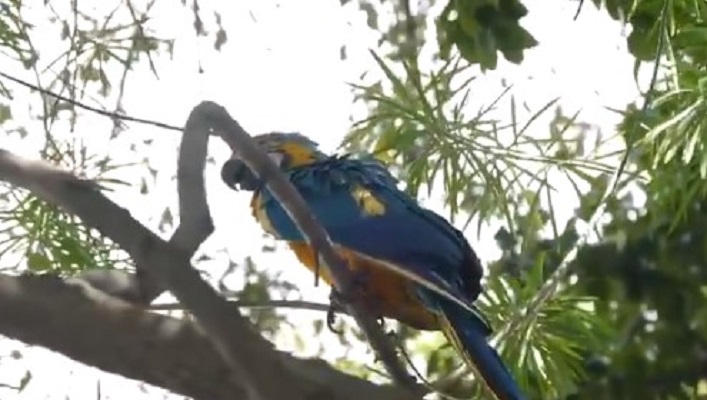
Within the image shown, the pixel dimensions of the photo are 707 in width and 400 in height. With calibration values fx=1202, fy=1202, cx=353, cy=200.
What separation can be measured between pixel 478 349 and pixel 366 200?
7.0 inches

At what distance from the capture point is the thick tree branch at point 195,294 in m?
0.43

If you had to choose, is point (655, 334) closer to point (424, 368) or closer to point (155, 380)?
point (424, 368)

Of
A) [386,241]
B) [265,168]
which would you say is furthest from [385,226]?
[265,168]

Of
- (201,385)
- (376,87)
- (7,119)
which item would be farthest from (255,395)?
(7,119)

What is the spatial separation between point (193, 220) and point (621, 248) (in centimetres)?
62

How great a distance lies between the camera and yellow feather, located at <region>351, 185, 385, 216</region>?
2.54ft

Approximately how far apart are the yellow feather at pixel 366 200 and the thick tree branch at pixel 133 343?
0.31m

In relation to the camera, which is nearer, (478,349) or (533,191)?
(478,349)

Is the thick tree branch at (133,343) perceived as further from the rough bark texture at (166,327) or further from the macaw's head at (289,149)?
the macaw's head at (289,149)

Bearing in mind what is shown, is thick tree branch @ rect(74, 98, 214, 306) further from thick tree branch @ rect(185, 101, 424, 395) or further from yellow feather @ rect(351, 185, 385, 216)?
yellow feather @ rect(351, 185, 385, 216)

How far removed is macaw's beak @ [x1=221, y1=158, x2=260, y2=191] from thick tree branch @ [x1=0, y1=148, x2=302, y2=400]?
1.02 ft

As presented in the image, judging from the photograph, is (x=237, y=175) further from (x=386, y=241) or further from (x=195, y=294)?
(x=195, y=294)

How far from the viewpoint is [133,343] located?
46 cm

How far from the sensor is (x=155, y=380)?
47 centimetres
